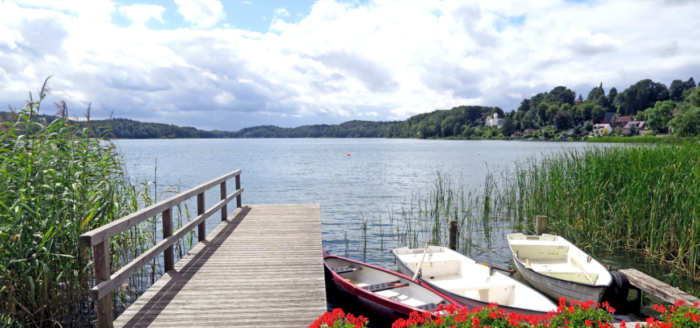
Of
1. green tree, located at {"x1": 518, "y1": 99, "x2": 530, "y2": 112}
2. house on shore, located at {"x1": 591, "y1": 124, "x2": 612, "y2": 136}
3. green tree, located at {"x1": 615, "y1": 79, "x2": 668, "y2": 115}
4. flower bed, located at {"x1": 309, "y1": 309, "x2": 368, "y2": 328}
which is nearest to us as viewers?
flower bed, located at {"x1": 309, "y1": 309, "x2": 368, "y2": 328}

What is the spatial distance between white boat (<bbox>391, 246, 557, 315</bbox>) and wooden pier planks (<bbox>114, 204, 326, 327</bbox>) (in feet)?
6.02

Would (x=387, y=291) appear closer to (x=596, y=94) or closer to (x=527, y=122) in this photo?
(x=527, y=122)

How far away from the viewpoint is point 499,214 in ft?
41.9

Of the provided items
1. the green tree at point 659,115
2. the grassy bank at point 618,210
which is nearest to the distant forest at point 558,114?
the green tree at point 659,115

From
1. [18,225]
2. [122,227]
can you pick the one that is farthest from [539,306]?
[18,225]

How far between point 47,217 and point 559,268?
7.73 metres

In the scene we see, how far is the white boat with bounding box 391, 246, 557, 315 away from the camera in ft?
16.9

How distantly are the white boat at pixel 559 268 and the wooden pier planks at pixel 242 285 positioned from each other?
12.2 ft

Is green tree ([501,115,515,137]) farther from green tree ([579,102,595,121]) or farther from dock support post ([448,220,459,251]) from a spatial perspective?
dock support post ([448,220,459,251])

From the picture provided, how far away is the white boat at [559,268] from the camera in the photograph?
5.76 meters

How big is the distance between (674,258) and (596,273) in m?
2.27

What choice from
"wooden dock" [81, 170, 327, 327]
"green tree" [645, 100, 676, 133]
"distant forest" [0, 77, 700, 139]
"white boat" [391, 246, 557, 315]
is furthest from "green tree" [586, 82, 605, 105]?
"wooden dock" [81, 170, 327, 327]

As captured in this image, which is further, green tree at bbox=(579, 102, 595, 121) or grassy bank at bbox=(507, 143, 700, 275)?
green tree at bbox=(579, 102, 595, 121)

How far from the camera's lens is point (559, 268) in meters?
7.00
